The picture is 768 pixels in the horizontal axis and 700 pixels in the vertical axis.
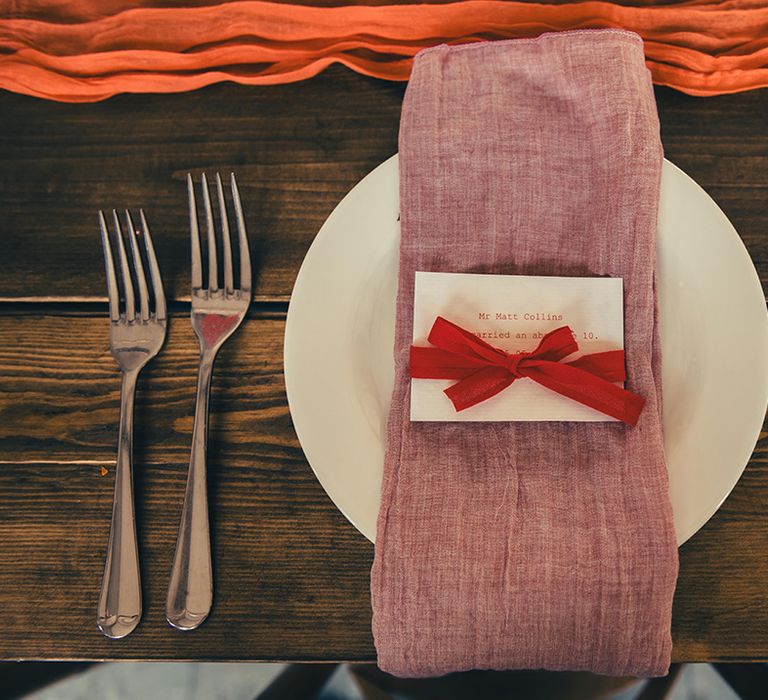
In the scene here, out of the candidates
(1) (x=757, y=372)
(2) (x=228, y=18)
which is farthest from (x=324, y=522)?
(2) (x=228, y=18)

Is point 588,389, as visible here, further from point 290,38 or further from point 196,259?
point 290,38

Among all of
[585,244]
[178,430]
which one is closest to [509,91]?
[585,244]

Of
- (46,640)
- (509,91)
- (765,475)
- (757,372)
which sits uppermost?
(509,91)

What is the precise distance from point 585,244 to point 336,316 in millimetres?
202

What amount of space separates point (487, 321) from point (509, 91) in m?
0.18

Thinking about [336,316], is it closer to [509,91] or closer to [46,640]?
[509,91]

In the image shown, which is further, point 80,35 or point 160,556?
point 80,35

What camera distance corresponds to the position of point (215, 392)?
53cm

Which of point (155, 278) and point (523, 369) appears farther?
point (155, 278)

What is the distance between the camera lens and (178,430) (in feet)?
1.74

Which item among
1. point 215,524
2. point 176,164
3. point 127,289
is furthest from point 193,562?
point 176,164

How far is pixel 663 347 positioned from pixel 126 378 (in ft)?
1.46

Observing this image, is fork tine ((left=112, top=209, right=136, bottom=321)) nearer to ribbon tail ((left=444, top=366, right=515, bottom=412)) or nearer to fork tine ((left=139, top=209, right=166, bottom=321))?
fork tine ((left=139, top=209, right=166, bottom=321))

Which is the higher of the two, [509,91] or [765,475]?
[509,91]
